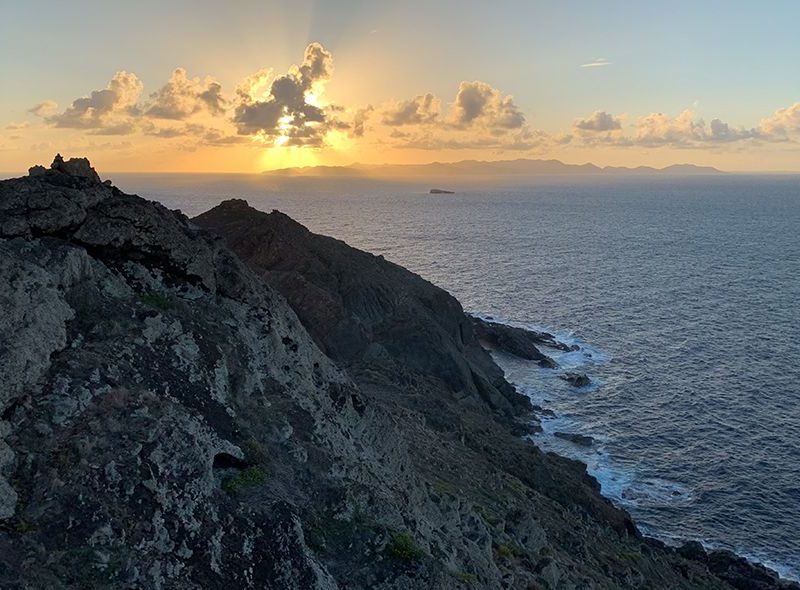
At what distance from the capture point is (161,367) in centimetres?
2053

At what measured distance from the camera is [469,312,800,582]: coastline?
48.8 m

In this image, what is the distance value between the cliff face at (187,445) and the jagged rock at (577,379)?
40.5m

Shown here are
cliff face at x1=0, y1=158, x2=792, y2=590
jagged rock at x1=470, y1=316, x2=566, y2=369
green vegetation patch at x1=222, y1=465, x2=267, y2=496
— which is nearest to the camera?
cliff face at x1=0, y1=158, x2=792, y2=590

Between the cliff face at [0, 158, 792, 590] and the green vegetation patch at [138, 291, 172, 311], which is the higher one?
the green vegetation patch at [138, 291, 172, 311]

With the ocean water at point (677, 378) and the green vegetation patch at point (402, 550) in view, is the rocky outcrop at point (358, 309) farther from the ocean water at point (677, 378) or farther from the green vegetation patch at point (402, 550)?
the green vegetation patch at point (402, 550)

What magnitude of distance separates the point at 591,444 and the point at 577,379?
633 inches

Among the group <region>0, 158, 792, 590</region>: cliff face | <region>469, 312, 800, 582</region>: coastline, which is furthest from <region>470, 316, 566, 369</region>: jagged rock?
<region>0, 158, 792, 590</region>: cliff face

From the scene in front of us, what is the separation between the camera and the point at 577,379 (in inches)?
3098

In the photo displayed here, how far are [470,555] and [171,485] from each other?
44.1 ft

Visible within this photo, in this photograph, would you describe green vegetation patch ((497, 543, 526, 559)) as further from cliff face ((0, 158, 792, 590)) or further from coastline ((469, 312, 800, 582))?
coastline ((469, 312, 800, 582))

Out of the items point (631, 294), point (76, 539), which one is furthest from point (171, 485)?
point (631, 294)

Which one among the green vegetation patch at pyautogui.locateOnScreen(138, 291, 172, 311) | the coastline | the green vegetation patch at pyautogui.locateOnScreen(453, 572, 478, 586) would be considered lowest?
the coastline

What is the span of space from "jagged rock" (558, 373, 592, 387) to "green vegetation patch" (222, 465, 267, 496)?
6409cm

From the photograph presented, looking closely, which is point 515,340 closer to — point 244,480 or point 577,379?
point 577,379
